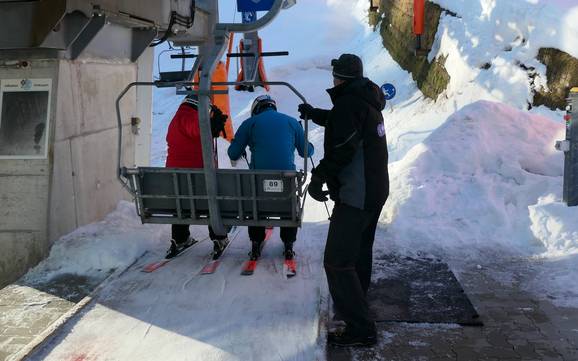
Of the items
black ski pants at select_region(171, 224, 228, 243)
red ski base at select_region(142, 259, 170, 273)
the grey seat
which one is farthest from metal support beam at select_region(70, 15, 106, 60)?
red ski base at select_region(142, 259, 170, 273)

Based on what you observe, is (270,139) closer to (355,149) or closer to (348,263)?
(355,149)

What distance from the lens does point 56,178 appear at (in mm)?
5848

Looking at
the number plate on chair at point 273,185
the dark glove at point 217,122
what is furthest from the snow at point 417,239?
the dark glove at point 217,122

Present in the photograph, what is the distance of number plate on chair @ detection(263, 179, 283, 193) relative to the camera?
16.0ft

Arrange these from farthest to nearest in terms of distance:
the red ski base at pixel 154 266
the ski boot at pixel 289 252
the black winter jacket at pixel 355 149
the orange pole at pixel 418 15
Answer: the orange pole at pixel 418 15, the ski boot at pixel 289 252, the red ski base at pixel 154 266, the black winter jacket at pixel 355 149

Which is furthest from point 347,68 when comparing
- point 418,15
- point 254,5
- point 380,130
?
point 418,15

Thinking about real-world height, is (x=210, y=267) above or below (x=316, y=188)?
below

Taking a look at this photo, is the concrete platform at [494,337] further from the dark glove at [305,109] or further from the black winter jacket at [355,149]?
the dark glove at [305,109]

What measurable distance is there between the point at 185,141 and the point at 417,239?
2585 mm

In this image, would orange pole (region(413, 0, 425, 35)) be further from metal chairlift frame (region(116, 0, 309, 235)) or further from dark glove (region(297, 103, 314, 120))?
dark glove (region(297, 103, 314, 120))

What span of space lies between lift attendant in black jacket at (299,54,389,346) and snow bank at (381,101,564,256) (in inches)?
81.3

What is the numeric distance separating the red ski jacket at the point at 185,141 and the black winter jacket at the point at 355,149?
6.46 ft

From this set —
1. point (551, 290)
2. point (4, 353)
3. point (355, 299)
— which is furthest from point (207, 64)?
point (551, 290)

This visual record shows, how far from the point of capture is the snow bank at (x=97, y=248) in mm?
5559
